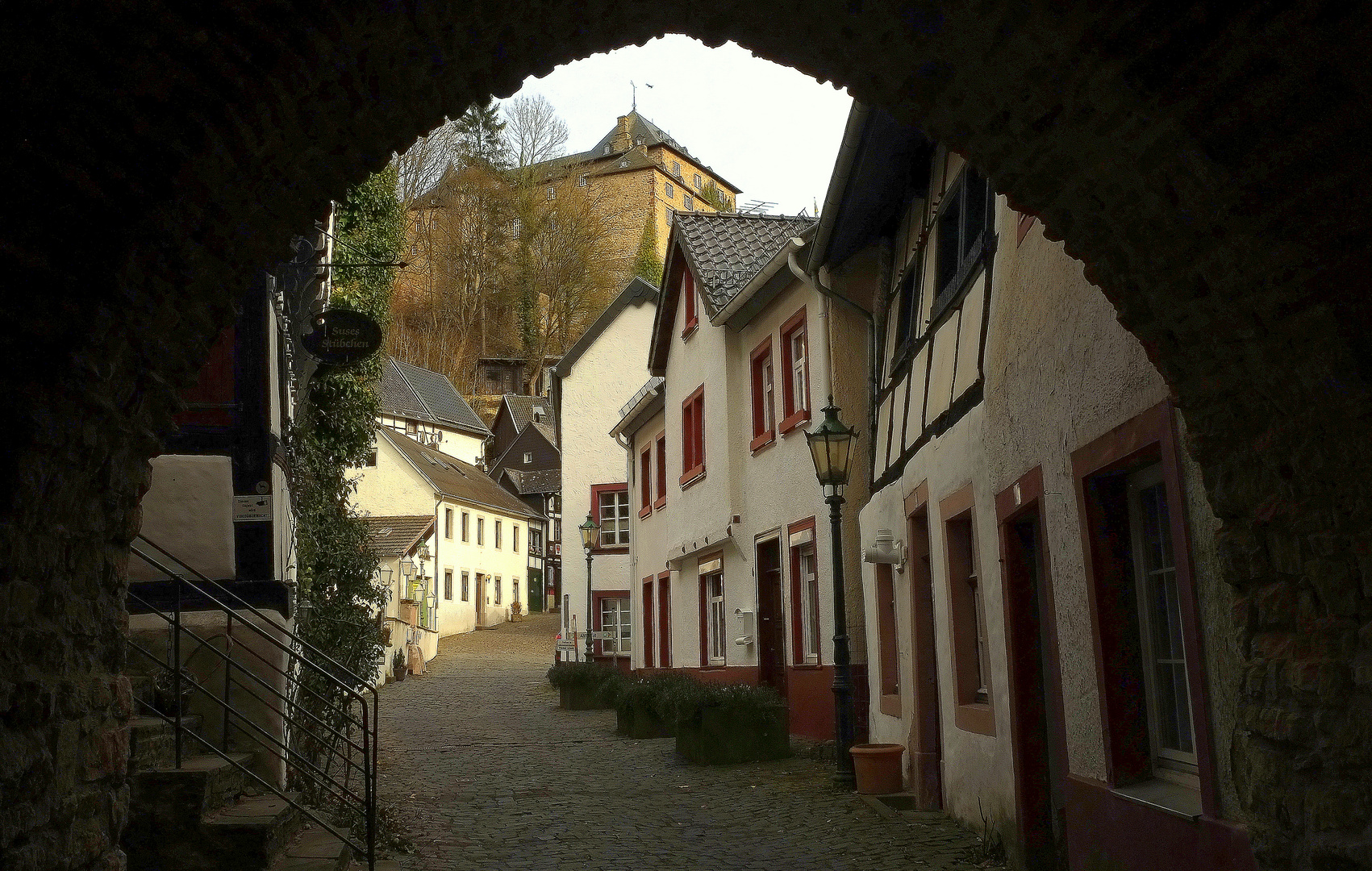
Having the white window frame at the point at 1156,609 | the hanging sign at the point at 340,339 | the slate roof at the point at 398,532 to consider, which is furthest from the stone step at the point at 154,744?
the slate roof at the point at 398,532


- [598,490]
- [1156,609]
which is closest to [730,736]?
[1156,609]

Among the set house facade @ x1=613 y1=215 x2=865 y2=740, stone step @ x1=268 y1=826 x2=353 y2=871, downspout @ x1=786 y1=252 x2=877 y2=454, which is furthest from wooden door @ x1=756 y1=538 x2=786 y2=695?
stone step @ x1=268 y1=826 x2=353 y2=871

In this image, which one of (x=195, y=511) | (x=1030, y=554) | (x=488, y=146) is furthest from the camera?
(x=488, y=146)

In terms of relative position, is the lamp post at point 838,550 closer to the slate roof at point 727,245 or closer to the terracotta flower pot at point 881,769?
the terracotta flower pot at point 881,769

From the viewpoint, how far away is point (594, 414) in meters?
30.8

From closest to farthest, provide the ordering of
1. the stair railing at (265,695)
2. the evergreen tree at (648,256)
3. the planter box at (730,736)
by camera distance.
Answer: the stair railing at (265,695) → the planter box at (730,736) → the evergreen tree at (648,256)

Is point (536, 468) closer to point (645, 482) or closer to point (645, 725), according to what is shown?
point (645, 482)

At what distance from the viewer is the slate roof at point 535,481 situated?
2375 inches

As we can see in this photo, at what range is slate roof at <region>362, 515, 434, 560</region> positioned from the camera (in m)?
33.3

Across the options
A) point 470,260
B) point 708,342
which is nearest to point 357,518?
point 708,342

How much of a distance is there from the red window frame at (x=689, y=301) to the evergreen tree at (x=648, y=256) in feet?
178

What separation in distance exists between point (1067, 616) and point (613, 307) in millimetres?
24641

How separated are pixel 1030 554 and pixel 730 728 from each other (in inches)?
245

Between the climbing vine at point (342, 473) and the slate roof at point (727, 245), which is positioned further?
the slate roof at point (727, 245)
